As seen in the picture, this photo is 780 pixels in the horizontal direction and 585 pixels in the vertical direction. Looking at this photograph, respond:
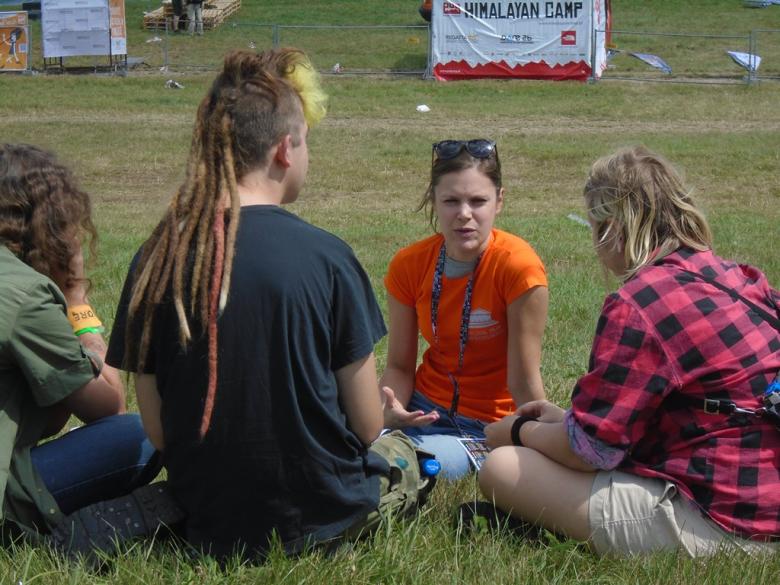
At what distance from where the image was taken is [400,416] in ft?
12.6

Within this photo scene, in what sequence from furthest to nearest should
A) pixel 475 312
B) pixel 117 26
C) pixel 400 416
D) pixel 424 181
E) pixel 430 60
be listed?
pixel 117 26 → pixel 430 60 → pixel 424 181 → pixel 475 312 → pixel 400 416

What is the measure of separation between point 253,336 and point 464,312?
1.44 m

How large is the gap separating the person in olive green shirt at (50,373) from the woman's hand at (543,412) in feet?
3.90

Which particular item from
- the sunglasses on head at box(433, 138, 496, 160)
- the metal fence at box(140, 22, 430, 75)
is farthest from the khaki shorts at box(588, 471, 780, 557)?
the metal fence at box(140, 22, 430, 75)

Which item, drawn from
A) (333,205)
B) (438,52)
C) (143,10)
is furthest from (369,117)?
(143,10)

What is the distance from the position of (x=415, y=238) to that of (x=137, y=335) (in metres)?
6.69

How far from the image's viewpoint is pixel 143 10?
36906 millimetres

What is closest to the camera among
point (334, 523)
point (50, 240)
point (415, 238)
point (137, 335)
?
point (137, 335)

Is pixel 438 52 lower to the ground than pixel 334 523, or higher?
higher

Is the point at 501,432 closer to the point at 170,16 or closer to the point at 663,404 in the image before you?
the point at 663,404

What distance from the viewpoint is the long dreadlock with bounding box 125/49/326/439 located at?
2.70 metres

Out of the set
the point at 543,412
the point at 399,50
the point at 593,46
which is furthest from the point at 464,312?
the point at 399,50

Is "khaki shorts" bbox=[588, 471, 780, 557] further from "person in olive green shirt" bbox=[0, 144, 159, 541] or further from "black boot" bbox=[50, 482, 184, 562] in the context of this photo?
"person in olive green shirt" bbox=[0, 144, 159, 541]

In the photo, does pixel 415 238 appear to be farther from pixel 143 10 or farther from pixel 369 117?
pixel 143 10
